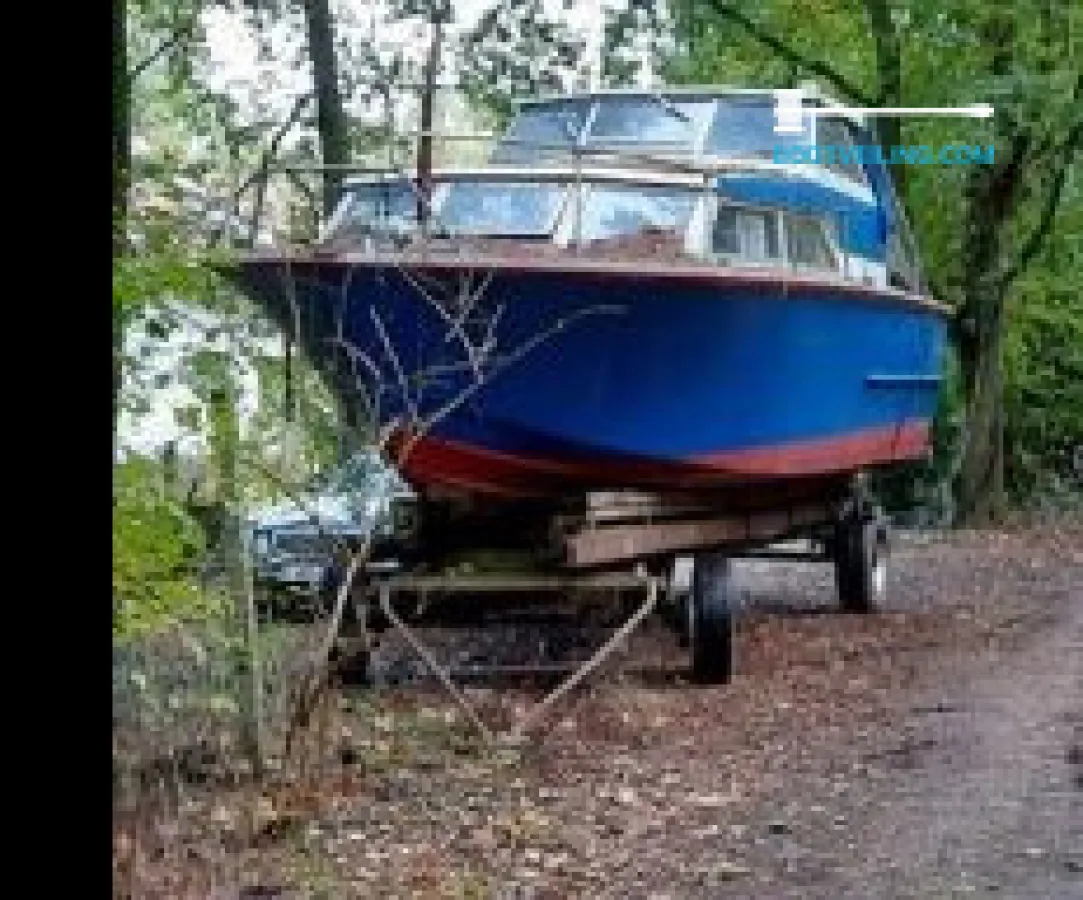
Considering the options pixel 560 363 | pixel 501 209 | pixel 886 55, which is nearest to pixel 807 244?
pixel 501 209

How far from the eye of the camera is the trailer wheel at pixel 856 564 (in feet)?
39.8

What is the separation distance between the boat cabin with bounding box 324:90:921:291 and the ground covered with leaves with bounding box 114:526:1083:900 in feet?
7.40

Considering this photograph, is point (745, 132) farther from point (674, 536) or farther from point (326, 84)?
point (326, 84)

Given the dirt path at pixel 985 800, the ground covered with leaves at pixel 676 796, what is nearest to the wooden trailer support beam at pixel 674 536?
the ground covered with leaves at pixel 676 796

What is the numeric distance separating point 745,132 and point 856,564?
3198 millimetres

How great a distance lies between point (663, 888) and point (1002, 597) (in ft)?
27.1

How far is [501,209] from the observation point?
9.12 meters

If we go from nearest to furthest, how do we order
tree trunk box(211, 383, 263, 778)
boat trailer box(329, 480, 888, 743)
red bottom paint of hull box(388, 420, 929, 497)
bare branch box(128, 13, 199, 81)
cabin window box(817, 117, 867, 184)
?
tree trunk box(211, 383, 263, 778)
bare branch box(128, 13, 199, 81)
boat trailer box(329, 480, 888, 743)
red bottom paint of hull box(388, 420, 929, 497)
cabin window box(817, 117, 867, 184)

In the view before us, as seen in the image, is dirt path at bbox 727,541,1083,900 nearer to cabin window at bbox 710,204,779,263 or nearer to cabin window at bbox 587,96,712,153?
cabin window at bbox 710,204,779,263

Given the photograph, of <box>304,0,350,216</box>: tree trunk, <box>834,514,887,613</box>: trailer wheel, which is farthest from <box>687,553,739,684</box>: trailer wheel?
<box>304,0,350,216</box>: tree trunk

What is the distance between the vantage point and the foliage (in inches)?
189

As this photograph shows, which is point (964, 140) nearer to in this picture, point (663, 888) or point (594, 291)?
point (594, 291)

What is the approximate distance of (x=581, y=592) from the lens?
8.72 metres
